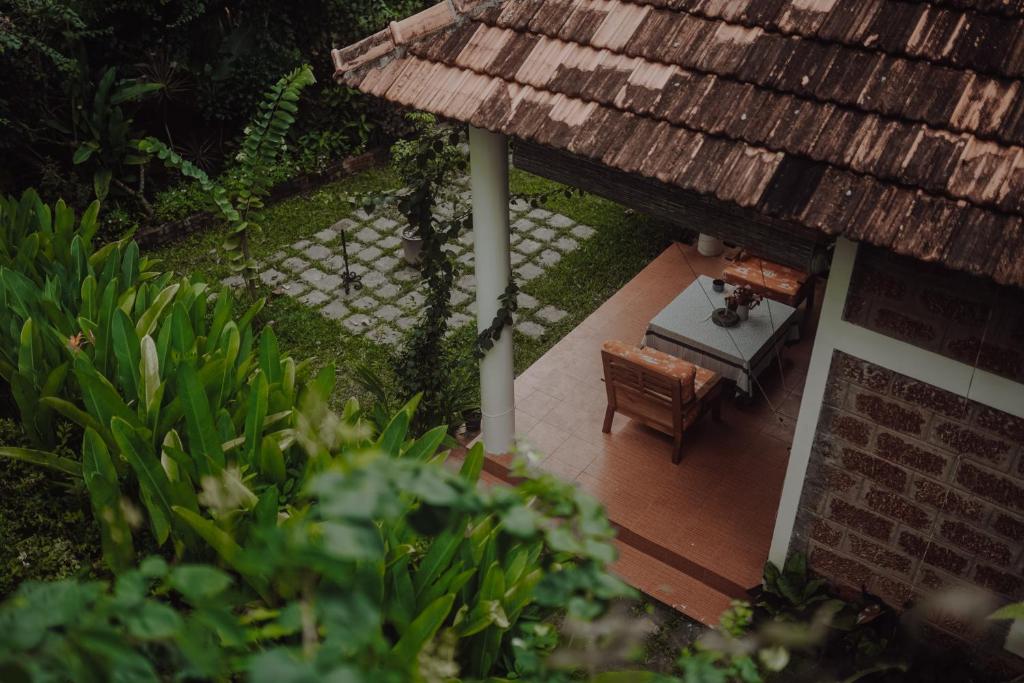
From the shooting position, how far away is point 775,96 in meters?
3.97

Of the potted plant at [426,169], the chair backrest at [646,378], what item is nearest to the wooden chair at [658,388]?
the chair backrest at [646,378]

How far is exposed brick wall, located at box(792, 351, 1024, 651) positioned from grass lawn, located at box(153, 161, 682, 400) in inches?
136

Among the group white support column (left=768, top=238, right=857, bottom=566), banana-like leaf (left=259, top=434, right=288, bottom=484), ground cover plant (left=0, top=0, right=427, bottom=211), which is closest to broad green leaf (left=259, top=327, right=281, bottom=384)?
banana-like leaf (left=259, top=434, right=288, bottom=484)

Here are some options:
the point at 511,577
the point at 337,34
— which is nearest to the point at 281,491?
the point at 511,577

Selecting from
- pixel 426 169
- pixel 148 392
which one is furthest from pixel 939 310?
pixel 148 392

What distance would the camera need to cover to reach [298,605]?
1397 mm

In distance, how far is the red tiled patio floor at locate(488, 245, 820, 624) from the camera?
602cm

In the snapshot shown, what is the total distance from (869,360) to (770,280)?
360 centimetres

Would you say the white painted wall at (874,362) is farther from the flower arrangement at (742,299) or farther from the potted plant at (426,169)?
the flower arrangement at (742,299)

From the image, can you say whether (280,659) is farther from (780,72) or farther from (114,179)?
(114,179)

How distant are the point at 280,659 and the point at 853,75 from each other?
3569mm

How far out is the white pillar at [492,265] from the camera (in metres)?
5.35

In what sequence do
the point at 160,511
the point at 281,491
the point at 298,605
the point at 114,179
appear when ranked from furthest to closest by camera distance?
the point at 114,179 < the point at 281,491 < the point at 160,511 < the point at 298,605

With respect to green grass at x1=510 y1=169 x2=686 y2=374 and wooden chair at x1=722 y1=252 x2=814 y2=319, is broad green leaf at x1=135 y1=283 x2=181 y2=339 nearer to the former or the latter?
green grass at x1=510 y1=169 x2=686 y2=374
